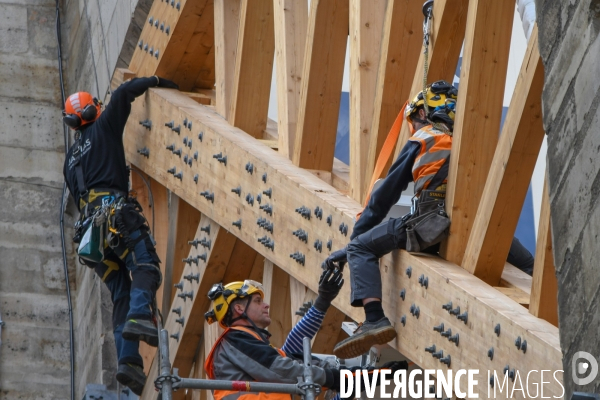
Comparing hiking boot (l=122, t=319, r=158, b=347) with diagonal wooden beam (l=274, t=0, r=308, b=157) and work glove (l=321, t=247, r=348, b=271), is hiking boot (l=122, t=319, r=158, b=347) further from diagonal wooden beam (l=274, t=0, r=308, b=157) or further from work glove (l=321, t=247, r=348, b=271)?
work glove (l=321, t=247, r=348, b=271)

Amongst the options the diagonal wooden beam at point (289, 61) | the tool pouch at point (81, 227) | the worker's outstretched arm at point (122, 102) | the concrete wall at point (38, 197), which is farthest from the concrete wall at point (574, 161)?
the concrete wall at point (38, 197)

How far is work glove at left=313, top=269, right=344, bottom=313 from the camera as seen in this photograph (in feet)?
24.2

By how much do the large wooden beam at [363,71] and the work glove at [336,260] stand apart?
1.91 ft

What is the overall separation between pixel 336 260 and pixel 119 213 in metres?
2.70

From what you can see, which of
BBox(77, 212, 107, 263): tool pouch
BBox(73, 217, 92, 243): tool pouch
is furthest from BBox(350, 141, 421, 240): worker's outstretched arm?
BBox(73, 217, 92, 243): tool pouch

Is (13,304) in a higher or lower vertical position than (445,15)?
lower

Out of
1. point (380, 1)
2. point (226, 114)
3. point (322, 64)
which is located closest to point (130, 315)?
point (226, 114)

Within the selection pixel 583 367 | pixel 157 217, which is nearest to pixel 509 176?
pixel 583 367

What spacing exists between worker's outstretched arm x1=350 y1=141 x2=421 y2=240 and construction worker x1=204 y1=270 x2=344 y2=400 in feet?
1.52

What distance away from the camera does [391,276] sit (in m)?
7.22

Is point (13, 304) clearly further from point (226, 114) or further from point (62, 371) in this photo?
point (226, 114)

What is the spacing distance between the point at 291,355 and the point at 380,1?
2.19 metres

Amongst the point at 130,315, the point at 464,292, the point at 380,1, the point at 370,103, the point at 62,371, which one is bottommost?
the point at 62,371

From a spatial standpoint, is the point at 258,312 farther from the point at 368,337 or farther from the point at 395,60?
the point at 395,60
